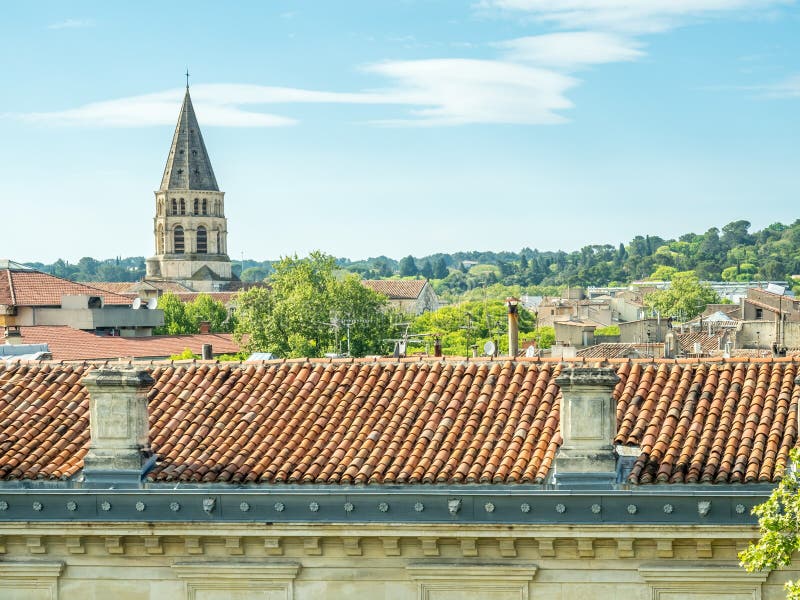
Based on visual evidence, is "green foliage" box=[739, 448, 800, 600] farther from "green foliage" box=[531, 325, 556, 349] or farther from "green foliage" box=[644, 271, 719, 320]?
"green foliage" box=[644, 271, 719, 320]

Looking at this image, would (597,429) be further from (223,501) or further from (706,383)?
(223,501)

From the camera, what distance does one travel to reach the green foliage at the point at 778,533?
15.9 meters

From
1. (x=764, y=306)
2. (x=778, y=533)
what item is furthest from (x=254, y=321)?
(x=778, y=533)

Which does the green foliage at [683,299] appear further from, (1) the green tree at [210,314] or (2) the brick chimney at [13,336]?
(2) the brick chimney at [13,336]

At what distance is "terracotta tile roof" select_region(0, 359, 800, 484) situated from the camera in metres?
19.0

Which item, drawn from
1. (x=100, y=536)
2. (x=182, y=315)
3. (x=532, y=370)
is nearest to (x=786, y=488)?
(x=532, y=370)

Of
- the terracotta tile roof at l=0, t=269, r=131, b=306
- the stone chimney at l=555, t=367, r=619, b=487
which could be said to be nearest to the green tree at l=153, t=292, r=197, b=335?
the terracotta tile roof at l=0, t=269, r=131, b=306

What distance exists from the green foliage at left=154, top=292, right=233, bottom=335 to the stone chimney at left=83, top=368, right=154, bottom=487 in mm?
120092

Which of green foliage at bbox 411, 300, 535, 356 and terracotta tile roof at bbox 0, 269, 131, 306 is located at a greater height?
terracotta tile roof at bbox 0, 269, 131, 306

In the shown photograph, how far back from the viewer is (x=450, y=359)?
22438 mm

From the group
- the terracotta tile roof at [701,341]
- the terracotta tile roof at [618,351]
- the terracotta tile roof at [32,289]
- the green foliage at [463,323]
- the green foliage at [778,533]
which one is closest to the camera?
the green foliage at [778,533]

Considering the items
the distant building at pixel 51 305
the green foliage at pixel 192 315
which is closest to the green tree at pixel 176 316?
the green foliage at pixel 192 315

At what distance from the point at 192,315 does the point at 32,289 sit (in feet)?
236

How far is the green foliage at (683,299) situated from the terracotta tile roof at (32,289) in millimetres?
94146
